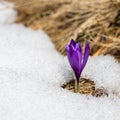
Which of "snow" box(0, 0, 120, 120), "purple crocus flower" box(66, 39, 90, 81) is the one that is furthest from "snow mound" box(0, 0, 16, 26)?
"purple crocus flower" box(66, 39, 90, 81)

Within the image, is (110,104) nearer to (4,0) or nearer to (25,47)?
(25,47)

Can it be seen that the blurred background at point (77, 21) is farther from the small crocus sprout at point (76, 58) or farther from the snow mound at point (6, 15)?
the small crocus sprout at point (76, 58)

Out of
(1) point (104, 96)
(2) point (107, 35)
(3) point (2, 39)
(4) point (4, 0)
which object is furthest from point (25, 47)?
(4) point (4, 0)

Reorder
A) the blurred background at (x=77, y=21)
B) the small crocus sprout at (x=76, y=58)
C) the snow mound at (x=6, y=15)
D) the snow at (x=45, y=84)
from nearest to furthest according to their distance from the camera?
the snow at (x=45, y=84)
the small crocus sprout at (x=76, y=58)
the blurred background at (x=77, y=21)
the snow mound at (x=6, y=15)

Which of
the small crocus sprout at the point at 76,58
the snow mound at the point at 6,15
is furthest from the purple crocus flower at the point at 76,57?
the snow mound at the point at 6,15

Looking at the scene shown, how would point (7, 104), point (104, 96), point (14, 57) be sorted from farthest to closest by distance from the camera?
point (14, 57), point (104, 96), point (7, 104)

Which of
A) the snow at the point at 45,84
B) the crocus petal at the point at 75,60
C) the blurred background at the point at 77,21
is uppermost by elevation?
the blurred background at the point at 77,21

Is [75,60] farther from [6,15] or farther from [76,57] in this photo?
[6,15]
